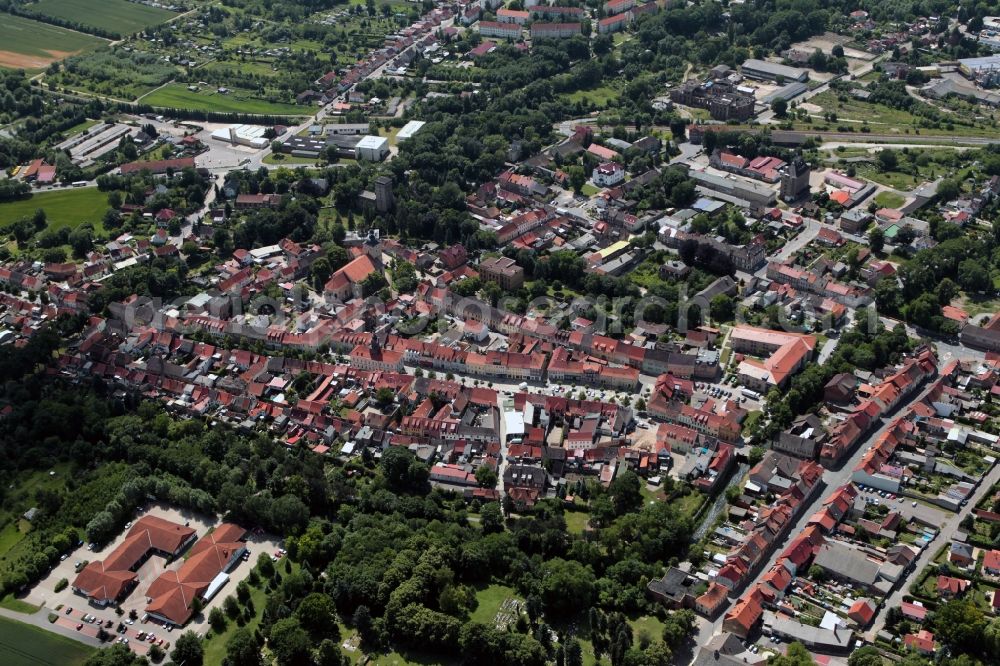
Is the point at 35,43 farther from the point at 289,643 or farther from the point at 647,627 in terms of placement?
the point at 647,627

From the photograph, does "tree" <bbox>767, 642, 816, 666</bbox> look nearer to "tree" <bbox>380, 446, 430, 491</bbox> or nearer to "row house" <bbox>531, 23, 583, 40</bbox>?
"tree" <bbox>380, 446, 430, 491</bbox>

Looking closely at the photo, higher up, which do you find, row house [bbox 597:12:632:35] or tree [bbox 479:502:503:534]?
row house [bbox 597:12:632:35]

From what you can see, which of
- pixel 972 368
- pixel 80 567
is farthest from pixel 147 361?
pixel 972 368

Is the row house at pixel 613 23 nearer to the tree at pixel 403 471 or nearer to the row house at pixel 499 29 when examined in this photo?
the row house at pixel 499 29

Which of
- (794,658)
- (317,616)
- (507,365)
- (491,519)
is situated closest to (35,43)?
(507,365)

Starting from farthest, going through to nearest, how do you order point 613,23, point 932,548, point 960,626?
1. point 613,23
2. point 932,548
3. point 960,626

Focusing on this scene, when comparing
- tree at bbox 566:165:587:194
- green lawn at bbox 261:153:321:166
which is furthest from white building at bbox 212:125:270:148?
tree at bbox 566:165:587:194
